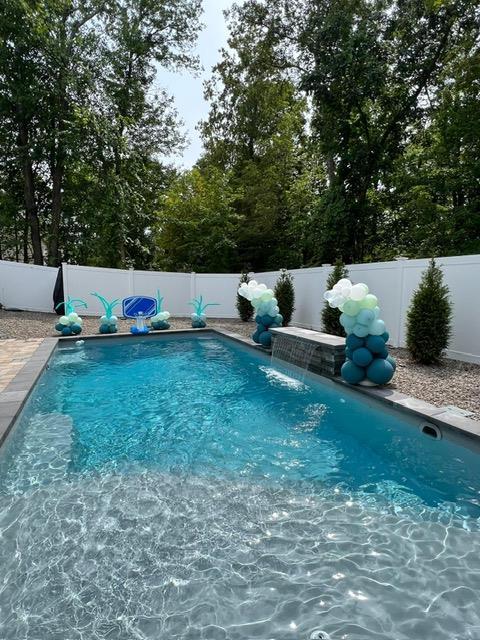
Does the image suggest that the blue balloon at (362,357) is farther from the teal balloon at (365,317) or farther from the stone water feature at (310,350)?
the stone water feature at (310,350)

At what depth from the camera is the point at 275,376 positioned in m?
6.72

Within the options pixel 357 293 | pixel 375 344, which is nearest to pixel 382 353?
pixel 375 344

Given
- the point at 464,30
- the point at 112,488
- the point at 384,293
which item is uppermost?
the point at 464,30

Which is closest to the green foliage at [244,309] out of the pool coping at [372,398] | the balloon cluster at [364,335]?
the pool coping at [372,398]

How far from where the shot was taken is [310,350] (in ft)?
21.4

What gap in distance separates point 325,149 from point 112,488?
14.0m

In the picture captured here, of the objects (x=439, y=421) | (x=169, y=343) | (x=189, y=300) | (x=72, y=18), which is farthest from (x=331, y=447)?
(x=72, y=18)

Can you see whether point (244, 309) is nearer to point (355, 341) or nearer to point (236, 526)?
point (355, 341)

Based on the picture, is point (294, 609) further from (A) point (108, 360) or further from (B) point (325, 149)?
(B) point (325, 149)

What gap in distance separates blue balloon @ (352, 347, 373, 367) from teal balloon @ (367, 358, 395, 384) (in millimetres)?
86

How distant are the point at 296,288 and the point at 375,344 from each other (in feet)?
22.2

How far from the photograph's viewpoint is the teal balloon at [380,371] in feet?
16.6

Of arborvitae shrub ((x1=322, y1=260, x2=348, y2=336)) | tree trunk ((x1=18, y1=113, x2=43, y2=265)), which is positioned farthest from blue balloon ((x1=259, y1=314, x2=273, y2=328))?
tree trunk ((x1=18, y1=113, x2=43, y2=265))

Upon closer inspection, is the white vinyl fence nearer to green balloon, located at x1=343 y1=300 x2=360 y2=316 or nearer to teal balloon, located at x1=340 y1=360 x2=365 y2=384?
teal balloon, located at x1=340 y1=360 x2=365 y2=384
